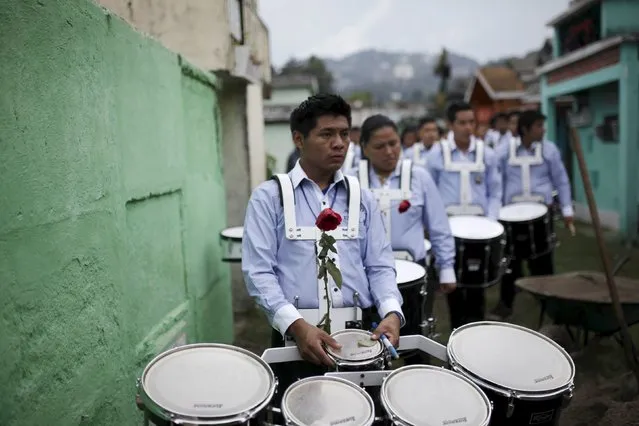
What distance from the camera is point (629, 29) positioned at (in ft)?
32.4

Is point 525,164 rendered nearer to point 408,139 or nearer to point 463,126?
point 463,126

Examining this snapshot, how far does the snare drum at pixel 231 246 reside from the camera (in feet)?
15.1

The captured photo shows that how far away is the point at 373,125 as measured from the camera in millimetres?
4121

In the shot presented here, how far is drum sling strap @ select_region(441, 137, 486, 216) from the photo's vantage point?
567cm

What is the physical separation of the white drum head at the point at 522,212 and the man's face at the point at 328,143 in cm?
369

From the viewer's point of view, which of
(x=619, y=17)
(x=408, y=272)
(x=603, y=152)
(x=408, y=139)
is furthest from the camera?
(x=408, y=139)

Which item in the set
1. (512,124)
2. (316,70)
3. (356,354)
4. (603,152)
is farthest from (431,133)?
(316,70)

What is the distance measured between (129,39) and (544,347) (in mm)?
2602

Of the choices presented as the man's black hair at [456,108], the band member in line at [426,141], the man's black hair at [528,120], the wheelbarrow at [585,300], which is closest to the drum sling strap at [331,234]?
the wheelbarrow at [585,300]

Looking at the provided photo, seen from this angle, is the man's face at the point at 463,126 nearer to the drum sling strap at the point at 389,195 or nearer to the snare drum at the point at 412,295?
the drum sling strap at the point at 389,195

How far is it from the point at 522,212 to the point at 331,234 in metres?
4.02

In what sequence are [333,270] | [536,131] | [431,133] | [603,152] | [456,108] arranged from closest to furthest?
1. [333,270]
2. [456,108]
3. [536,131]
4. [431,133]
5. [603,152]

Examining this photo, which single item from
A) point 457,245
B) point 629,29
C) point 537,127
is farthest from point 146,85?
point 629,29

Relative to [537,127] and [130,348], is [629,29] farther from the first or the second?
[130,348]
